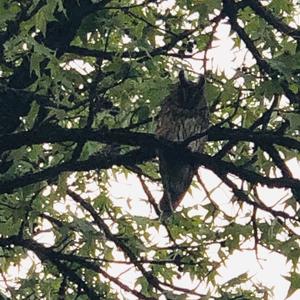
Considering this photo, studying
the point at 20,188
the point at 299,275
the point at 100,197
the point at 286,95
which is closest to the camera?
the point at 299,275

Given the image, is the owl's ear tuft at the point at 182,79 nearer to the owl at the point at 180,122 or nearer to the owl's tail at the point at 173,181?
the owl at the point at 180,122

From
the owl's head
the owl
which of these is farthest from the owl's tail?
the owl's head

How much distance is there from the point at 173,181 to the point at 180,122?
533mm

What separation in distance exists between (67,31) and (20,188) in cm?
106

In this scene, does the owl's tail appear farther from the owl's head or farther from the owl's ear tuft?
the owl's ear tuft

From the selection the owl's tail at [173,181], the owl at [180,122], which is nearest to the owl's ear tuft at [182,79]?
the owl at [180,122]

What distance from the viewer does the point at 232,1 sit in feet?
13.7

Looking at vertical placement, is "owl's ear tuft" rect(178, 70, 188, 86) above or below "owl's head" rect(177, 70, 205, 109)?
above

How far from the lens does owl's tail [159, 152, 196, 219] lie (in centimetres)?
484

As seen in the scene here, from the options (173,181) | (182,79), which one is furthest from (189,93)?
(173,181)

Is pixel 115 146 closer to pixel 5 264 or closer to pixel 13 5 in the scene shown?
pixel 13 5

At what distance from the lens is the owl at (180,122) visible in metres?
5.11

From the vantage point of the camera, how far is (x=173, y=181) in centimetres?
503

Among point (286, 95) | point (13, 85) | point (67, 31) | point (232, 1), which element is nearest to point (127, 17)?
point (67, 31)
